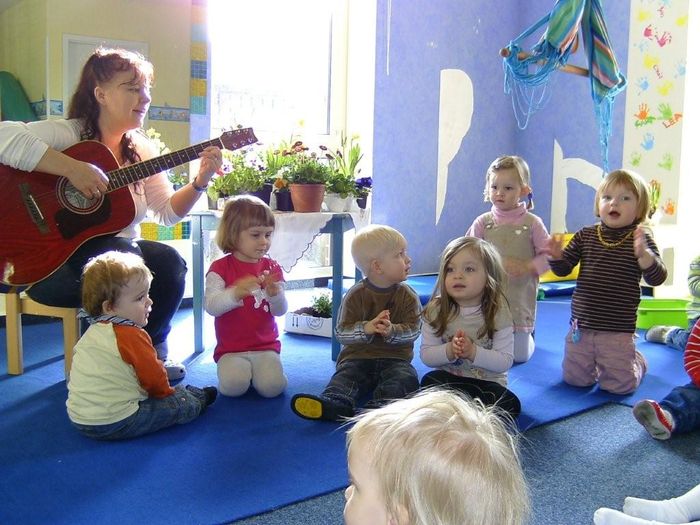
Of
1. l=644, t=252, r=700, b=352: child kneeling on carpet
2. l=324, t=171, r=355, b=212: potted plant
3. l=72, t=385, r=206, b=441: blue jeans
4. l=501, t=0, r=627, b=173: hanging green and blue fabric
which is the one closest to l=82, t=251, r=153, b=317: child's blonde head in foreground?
l=72, t=385, r=206, b=441: blue jeans

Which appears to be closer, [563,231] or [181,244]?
[181,244]

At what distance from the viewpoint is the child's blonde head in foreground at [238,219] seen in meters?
2.61

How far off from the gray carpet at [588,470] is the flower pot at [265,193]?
4.89ft

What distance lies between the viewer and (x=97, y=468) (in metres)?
1.89

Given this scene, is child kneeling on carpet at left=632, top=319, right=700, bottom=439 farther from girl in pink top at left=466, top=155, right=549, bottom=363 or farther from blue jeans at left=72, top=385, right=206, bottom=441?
blue jeans at left=72, top=385, right=206, bottom=441

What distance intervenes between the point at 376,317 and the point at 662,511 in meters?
1.16

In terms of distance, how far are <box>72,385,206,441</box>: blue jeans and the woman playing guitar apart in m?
0.53

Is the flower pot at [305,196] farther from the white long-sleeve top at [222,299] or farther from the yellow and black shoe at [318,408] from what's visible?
the yellow and black shoe at [318,408]

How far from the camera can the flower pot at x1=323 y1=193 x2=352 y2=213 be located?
123 inches

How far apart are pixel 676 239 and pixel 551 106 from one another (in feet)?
5.02

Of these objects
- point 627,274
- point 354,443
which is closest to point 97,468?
point 354,443

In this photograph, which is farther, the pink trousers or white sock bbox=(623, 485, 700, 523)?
the pink trousers

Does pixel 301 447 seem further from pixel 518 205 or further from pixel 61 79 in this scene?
pixel 61 79

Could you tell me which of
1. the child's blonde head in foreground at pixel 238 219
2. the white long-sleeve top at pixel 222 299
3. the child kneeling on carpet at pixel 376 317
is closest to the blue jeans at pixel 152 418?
the white long-sleeve top at pixel 222 299
